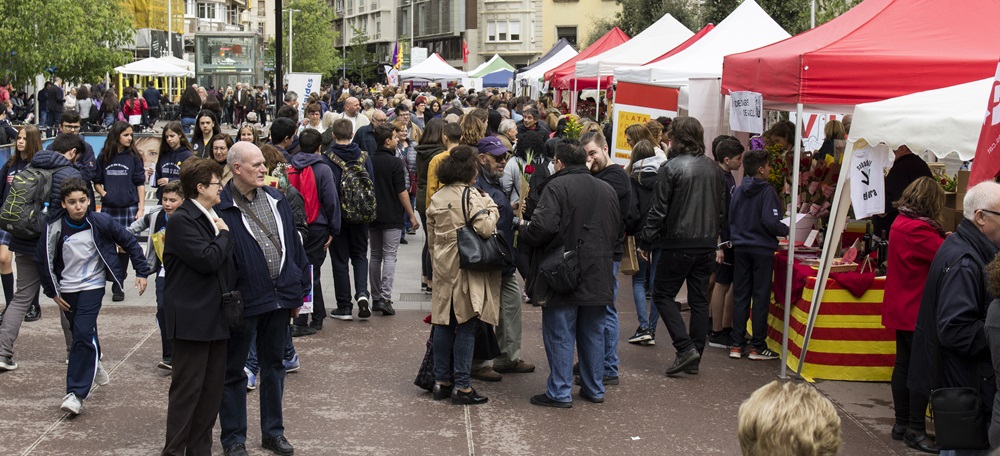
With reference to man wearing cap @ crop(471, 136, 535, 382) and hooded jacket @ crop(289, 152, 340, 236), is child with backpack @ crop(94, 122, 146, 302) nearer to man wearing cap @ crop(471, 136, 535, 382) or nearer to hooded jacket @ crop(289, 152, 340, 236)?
hooded jacket @ crop(289, 152, 340, 236)

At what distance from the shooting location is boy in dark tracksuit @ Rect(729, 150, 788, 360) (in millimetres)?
8203

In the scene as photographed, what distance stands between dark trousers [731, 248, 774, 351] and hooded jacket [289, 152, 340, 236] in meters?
3.18

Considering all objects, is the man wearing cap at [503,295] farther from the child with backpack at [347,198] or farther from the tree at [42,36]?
the tree at [42,36]

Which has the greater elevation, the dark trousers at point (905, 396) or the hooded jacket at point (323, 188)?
the hooded jacket at point (323, 188)

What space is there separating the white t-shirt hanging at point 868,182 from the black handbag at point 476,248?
2.33 metres

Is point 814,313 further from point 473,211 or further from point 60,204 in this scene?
point 60,204

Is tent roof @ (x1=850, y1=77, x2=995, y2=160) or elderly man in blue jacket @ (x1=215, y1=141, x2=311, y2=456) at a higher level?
tent roof @ (x1=850, y1=77, x2=995, y2=160)

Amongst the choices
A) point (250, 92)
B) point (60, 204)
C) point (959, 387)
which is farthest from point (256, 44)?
point (959, 387)

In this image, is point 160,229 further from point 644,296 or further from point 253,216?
point 644,296

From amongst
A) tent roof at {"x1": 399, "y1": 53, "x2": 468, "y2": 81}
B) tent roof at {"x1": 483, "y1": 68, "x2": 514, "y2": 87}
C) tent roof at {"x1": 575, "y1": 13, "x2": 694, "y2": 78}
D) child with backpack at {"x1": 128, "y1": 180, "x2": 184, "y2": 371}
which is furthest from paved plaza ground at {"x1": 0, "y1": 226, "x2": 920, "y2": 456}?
tent roof at {"x1": 483, "y1": 68, "x2": 514, "y2": 87}

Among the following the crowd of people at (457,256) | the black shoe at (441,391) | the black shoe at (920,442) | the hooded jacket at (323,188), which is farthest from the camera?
the hooded jacket at (323,188)

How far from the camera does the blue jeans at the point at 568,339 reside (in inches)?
274

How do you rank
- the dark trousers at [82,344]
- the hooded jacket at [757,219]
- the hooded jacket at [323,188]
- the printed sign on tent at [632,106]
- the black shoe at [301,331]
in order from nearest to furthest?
the dark trousers at [82,344], the hooded jacket at [757,219], the hooded jacket at [323,188], the black shoe at [301,331], the printed sign on tent at [632,106]

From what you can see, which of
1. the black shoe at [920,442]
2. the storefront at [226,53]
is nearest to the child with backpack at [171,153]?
the black shoe at [920,442]
